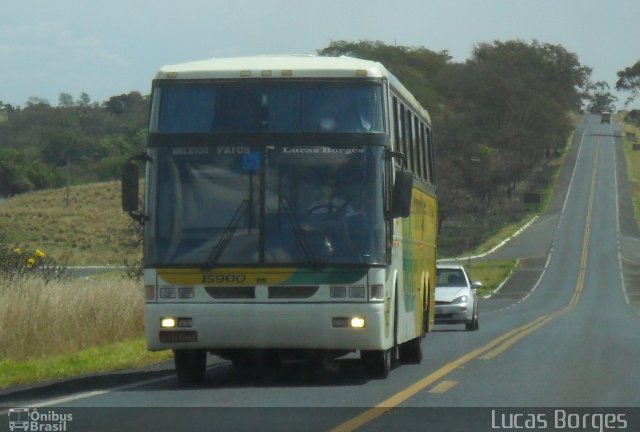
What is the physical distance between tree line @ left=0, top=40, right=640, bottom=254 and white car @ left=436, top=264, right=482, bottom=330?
50.3 m

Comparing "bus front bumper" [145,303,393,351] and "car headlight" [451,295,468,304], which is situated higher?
"bus front bumper" [145,303,393,351]

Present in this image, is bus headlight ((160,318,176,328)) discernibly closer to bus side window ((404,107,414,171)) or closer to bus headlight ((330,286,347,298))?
bus headlight ((330,286,347,298))

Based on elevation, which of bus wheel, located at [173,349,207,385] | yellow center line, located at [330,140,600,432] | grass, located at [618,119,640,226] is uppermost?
grass, located at [618,119,640,226]

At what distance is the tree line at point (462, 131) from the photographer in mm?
99375

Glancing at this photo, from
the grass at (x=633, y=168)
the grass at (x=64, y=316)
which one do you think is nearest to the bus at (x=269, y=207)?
the grass at (x=64, y=316)

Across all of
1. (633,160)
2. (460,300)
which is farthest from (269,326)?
(633,160)

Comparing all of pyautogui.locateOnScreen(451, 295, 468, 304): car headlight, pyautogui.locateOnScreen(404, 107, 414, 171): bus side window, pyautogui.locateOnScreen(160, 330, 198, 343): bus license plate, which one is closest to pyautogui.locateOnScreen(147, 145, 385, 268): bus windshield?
pyautogui.locateOnScreen(160, 330, 198, 343): bus license plate

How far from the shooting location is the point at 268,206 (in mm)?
13828

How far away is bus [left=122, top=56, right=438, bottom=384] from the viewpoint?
44.7ft

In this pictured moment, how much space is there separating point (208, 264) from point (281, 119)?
5.73 feet

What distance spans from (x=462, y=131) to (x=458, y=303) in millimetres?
88806

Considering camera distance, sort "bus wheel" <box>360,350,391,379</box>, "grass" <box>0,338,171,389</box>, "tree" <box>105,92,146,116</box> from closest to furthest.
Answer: "bus wheel" <box>360,350,391,379</box> < "grass" <box>0,338,171,389</box> < "tree" <box>105,92,146,116</box>

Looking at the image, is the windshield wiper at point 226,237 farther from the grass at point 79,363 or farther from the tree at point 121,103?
the tree at point 121,103
